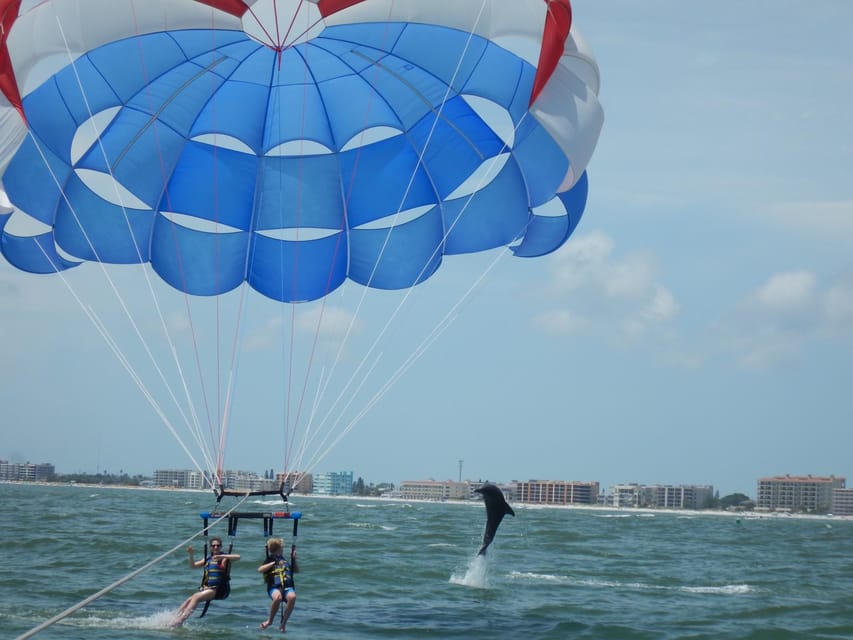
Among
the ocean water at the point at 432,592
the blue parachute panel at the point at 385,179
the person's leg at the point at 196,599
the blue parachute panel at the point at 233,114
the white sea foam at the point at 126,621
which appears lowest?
the white sea foam at the point at 126,621

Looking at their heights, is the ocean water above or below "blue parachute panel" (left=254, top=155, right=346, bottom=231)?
below

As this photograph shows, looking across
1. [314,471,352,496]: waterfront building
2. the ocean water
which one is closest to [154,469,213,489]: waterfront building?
[314,471,352,496]: waterfront building

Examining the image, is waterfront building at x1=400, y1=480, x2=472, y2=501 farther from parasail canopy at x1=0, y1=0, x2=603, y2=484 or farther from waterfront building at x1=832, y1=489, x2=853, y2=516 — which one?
parasail canopy at x1=0, y1=0, x2=603, y2=484

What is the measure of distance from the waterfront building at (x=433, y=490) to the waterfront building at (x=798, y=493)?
132 ft

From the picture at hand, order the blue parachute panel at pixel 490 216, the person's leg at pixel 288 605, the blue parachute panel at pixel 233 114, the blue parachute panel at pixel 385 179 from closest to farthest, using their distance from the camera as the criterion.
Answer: the person's leg at pixel 288 605 < the blue parachute panel at pixel 233 114 < the blue parachute panel at pixel 490 216 < the blue parachute panel at pixel 385 179

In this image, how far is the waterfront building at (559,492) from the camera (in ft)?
477

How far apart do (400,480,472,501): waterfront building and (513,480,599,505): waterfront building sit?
8663mm

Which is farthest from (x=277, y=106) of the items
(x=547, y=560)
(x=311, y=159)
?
(x=547, y=560)

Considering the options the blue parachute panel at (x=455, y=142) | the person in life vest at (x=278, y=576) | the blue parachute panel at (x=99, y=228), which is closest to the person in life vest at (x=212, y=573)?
the person in life vest at (x=278, y=576)

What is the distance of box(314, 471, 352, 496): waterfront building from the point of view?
159m

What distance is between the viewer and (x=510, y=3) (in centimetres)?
1003

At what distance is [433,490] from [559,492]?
18247 mm

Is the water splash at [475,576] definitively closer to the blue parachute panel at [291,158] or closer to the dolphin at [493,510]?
the dolphin at [493,510]

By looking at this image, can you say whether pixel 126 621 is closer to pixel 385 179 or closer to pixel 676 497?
pixel 385 179
